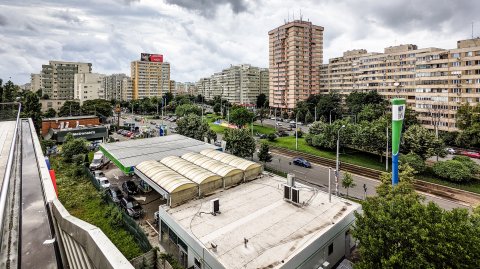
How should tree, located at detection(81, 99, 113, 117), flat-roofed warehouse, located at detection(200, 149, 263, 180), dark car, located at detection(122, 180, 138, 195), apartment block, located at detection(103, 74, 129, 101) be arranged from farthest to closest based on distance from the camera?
1. apartment block, located at detection(103, 74, 129, 101)
2. tree, located at detection(81, 99, 113, 117)
3. dark car, located at detection(122, 180, 138, 195)
4. flat-roofed warehouse, located at detection(200, 149, 263, 180)

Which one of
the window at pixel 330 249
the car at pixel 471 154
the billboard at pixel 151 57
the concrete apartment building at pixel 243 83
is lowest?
the window at pixel 330 249

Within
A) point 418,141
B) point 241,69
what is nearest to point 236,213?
point 418,141

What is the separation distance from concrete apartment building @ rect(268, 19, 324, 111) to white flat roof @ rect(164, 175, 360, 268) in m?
72.1

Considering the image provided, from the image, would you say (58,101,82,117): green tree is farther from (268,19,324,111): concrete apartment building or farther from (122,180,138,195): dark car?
(122,180,138,195): dark car

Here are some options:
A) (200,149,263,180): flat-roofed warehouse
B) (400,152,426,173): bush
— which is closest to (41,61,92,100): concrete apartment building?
(200,149,263,180): flat-roofed warehouse

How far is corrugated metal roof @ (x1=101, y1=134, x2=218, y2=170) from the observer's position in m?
27.9

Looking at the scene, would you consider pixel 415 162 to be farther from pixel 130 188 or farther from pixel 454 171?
pixel 130 188

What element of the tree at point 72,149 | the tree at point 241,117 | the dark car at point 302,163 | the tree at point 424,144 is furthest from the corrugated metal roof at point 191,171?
the tree at point 241,117

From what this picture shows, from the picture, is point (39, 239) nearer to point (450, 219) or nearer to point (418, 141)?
point (450, 219)

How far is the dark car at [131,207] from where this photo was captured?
2109 cm

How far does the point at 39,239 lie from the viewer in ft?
12.5

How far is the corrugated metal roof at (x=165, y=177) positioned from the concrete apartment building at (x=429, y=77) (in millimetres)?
32501

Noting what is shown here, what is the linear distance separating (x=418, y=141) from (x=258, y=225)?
28.0 metres

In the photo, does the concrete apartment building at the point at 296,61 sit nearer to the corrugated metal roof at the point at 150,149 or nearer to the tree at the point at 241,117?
the tree at the point at 241,117
